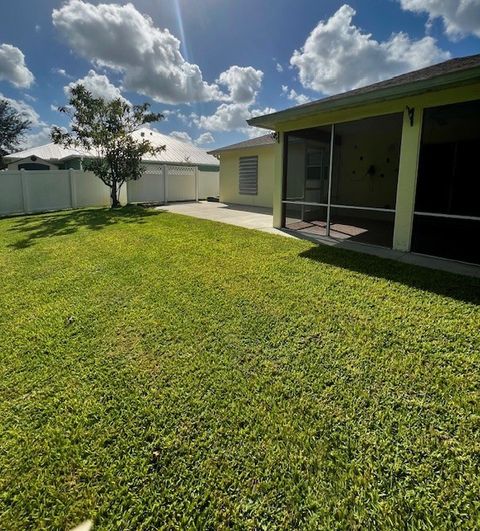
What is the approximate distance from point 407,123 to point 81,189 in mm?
14703

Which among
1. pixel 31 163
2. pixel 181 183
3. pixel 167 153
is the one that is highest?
pixel 167 153

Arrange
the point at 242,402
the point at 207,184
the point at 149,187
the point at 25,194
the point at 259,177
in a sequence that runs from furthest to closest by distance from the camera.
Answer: the point at 207,184
the point at 149,187
the point at 259,177
the point at 25,194
the point at 242,402

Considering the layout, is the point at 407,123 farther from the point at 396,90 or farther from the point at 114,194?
the point at 114,194

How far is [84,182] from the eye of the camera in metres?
15.4

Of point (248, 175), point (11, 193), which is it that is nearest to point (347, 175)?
point (248, 175)

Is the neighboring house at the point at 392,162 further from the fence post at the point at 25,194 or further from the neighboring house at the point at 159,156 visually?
the neighboring house at the point at 159,156

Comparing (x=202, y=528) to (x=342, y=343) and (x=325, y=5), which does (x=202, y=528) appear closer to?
(x=342, y=343)

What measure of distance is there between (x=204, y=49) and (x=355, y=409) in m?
16.9

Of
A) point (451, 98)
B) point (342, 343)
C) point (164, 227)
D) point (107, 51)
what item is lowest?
point (342, 343)

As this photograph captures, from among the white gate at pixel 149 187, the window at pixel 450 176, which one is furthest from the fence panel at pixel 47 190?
the window at pixel 450 176

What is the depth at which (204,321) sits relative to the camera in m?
3.63

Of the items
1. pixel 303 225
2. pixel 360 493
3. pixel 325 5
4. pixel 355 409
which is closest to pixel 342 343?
pixel 355 409

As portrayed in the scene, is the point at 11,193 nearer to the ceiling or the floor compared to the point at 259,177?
nearer to the floor

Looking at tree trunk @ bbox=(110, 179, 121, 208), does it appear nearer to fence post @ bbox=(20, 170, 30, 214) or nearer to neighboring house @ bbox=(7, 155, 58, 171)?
fence post @ bbox=(20, 170, 30, 214)
